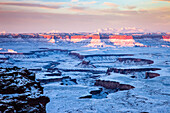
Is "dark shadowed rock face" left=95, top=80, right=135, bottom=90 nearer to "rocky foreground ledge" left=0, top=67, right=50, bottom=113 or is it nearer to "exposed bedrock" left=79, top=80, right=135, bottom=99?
"exposed bedrock" left=79, top=80, right=135, bottom=99

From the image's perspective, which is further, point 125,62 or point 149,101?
point 125,62

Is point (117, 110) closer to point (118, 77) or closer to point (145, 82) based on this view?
point (145, 82)

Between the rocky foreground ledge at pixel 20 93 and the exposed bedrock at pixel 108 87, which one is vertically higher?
the rocky foreground ledge at pixel 20 93

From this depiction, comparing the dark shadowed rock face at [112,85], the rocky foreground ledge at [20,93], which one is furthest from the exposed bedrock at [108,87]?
the rocky foreground ledge at [20,93]

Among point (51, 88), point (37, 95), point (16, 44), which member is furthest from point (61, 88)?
point (16, 44)

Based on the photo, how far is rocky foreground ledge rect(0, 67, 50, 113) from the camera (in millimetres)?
18156

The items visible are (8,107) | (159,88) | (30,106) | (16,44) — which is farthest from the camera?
(16,44)

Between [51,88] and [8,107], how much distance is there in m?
30.6

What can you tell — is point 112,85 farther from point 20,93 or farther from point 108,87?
point 20,93

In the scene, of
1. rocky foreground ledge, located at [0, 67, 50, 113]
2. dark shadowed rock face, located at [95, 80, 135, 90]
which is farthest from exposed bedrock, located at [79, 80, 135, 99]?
rocky foreground ledge, located at [0, 67, 50, 113]

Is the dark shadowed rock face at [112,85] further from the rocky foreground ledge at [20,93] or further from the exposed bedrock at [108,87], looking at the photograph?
the rocky foreground ledge at [20,93]

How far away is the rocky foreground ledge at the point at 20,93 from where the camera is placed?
18.2m

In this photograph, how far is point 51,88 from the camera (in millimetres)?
47656

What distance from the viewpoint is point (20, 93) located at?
18781mm
